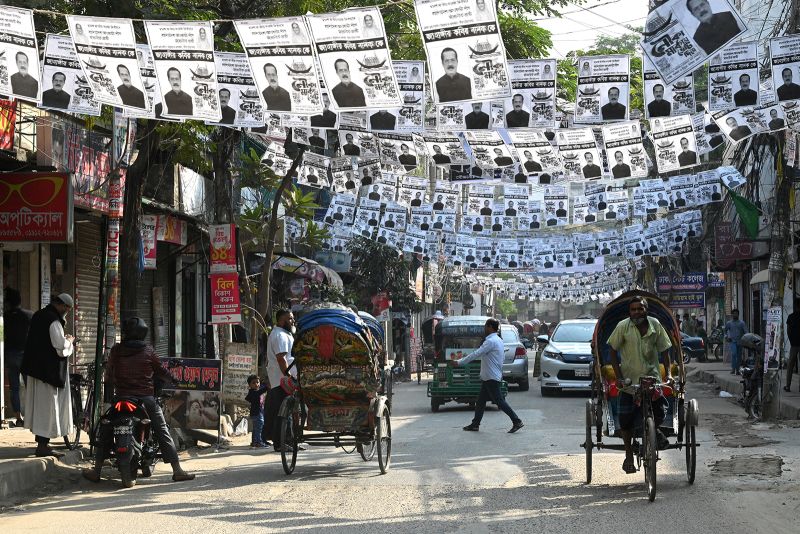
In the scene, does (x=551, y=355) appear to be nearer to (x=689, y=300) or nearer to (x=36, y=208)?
(x=36, y=208)

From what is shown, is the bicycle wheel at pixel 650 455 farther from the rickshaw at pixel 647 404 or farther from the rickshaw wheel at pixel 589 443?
the rickshaw wheel at pixel 589 443

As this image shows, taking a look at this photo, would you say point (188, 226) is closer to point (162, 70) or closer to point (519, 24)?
point (519, 24)

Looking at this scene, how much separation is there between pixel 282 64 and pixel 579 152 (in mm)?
7766

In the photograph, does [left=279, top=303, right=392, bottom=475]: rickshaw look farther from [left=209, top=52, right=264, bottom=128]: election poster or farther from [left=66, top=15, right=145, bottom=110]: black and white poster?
[left=66, top=15, right=145, bottom=110]: black and white poster

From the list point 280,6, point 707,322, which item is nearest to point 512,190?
point 280,6

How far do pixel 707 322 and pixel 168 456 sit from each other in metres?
51.7

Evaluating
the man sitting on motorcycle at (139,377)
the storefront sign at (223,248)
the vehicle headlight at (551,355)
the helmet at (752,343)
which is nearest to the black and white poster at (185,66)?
the man sitting on motorcycle at (139,377)

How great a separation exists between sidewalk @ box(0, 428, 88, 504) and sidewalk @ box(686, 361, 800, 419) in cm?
1180

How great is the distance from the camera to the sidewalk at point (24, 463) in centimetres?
1072

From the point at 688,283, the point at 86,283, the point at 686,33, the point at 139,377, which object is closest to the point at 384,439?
the point at 139,377

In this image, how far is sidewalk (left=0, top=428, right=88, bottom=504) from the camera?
35.2ft

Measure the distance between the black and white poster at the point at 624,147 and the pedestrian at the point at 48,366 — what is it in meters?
8.97

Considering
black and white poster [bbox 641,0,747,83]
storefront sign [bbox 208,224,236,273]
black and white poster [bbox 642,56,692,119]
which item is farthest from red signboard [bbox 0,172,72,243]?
black and white poster [bbox 641,0,747,83]

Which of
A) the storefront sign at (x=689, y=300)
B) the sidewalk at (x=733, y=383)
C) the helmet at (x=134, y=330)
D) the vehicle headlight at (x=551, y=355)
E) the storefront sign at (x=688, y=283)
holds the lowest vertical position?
the sidewalk at (x=733, y=383)
